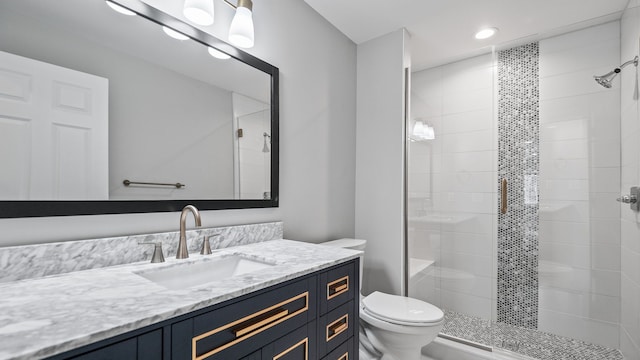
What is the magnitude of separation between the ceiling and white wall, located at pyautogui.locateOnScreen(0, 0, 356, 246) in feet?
0.64

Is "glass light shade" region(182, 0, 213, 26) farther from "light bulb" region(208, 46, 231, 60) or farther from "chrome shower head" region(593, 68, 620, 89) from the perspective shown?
"chrome shower head" region(593, 68, 620, 89)

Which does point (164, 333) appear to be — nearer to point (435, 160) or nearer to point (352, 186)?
point (352, 186)

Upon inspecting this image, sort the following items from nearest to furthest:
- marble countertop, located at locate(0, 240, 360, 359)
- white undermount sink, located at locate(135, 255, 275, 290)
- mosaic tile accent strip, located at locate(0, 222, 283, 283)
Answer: marble countertop, located at locate(0, 240, 360, 359) → mosaic tile accent strip, located at locate(0, 222, 283, 283) → white undermount sink, located at locate(135, 255, 275, 290)

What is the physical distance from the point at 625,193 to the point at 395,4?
1.93m

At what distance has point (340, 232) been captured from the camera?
7.72ft

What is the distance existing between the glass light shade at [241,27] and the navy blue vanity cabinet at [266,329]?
115cm

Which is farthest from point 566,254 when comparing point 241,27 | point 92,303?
point 92,303

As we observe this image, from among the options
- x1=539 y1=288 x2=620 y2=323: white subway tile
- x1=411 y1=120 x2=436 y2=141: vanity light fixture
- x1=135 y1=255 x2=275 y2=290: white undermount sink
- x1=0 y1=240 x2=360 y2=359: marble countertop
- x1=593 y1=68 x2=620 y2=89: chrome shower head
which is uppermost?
x1=593 y1=68 x2=620 y2=89: chrome shower head

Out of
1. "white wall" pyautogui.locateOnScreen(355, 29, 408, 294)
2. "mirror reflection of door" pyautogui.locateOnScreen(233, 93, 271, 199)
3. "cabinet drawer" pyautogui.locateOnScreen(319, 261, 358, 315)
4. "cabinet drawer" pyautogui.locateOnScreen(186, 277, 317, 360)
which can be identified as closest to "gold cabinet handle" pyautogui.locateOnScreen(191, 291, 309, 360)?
"cabinet drawer" pyautogui.locateOnScreen(186, 277, 317, 360)

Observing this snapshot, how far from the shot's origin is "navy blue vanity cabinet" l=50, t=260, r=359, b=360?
0.65m

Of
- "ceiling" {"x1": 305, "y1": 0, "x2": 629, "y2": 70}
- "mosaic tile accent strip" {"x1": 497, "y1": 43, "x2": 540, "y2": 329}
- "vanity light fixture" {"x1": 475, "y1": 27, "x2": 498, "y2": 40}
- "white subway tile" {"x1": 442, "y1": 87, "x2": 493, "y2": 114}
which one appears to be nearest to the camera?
"ceiling" {"x1": 305, "y1": 0, "x2": 629, "y2": 70}

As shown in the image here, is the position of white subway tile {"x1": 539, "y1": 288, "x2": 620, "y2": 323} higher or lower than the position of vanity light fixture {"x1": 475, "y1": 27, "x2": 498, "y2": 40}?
lower

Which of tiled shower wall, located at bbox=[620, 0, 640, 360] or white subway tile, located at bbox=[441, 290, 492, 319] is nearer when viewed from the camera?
tiled shower wall, located at bbox=[620, 0, 640, 360]

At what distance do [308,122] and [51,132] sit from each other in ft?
4.49
